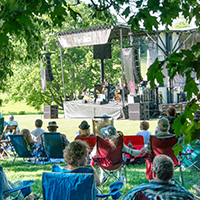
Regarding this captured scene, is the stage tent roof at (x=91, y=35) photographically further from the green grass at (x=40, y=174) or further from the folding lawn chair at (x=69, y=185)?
the folding lawn chair at (x=69, y=185)

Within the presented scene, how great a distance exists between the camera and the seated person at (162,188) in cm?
221

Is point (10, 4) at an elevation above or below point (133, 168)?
above

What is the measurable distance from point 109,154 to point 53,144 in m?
1.77

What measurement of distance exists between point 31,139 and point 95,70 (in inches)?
981

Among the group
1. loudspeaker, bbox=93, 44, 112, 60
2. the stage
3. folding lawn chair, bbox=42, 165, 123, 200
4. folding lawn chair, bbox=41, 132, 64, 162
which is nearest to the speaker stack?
the stage

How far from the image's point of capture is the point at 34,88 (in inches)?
1182

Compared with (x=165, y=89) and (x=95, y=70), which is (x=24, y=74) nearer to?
(x=95, y=70)

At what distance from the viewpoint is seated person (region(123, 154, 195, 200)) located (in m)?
2.21

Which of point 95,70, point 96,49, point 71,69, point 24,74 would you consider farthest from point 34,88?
point 96,49

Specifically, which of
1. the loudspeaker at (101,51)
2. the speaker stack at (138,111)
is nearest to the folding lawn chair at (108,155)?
the speaker stack at (138,111)

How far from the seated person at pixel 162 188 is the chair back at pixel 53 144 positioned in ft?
12.3

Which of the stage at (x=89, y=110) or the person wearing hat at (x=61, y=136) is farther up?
the stage at (x=89, y=110)

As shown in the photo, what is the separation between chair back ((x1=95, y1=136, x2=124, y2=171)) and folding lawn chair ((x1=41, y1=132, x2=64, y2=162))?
5.04 feet

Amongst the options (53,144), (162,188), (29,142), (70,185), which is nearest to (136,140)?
(53,144)
